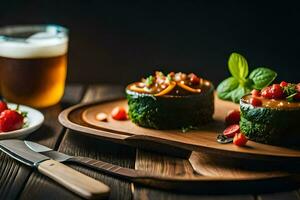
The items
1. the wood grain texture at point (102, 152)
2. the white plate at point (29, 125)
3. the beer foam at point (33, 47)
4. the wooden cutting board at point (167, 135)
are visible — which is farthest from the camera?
the beer foam at point (33, 47)

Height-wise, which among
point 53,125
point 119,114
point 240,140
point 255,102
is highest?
point 255,102

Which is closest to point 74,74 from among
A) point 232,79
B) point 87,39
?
point 87,39

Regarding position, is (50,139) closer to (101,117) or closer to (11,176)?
(101,117)

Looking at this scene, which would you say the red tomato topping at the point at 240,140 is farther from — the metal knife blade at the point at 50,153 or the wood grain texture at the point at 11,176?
the wood grain texture at the point at 11,176

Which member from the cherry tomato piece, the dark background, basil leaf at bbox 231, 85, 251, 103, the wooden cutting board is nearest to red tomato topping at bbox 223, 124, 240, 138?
the wooden cutting board

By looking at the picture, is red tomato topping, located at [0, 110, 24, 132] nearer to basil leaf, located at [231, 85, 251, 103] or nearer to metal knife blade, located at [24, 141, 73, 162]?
metal knife blade, located at [24, 141, 73, 162]

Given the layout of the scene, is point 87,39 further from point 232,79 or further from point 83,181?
point 83,181

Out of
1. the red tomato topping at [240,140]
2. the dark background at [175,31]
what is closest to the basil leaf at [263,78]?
the red tomato topping at [240,140]

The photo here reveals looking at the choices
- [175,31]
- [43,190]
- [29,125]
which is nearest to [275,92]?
[43,190]
